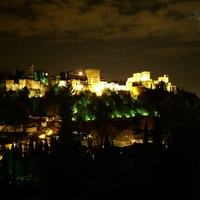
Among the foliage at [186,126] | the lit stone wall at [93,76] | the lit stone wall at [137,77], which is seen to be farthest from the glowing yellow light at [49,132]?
the lit stone wall at [137,77]

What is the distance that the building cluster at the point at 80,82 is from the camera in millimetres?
50031

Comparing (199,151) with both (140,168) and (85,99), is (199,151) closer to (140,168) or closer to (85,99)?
(140,168)

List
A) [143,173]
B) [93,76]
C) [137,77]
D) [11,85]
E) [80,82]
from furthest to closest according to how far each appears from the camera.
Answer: [137,77]
[93,76]
[80,82]
[11,85]
[143,173]

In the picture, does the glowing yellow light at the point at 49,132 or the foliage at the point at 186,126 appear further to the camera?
the glowing yellow light at the point at 49,132

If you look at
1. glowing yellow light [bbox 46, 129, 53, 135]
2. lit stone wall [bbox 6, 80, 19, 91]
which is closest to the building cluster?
lit stone wall [bbox 6, 80, 19, 91]

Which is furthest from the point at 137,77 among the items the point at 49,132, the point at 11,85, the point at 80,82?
the point at 49,132

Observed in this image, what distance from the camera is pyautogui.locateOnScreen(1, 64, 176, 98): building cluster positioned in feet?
164

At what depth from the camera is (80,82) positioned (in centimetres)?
5691

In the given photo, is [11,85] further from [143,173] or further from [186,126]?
Result: [143,173]

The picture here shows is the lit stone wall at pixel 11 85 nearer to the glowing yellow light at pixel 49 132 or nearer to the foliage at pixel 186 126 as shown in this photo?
the glowing yellow light at pixel 49 132

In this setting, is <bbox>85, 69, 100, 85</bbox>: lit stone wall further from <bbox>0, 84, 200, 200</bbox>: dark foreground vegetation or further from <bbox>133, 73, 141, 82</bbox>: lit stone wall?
<bbox>0, 84, 200, 200</bbox>: dark foreground vegetation

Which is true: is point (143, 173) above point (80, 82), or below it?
below

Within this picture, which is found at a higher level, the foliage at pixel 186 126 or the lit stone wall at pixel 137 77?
the lit stone wall at pixel 137 77

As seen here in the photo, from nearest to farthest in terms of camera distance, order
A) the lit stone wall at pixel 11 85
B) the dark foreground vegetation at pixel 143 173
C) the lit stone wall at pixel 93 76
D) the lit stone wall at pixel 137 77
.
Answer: the dark foreground vegetation at pixel 143 173 < the lit stone wall at pixel 11 85 < the lit stone wall at pixel 93 76 < the lit stone wall at pixel 137 77
